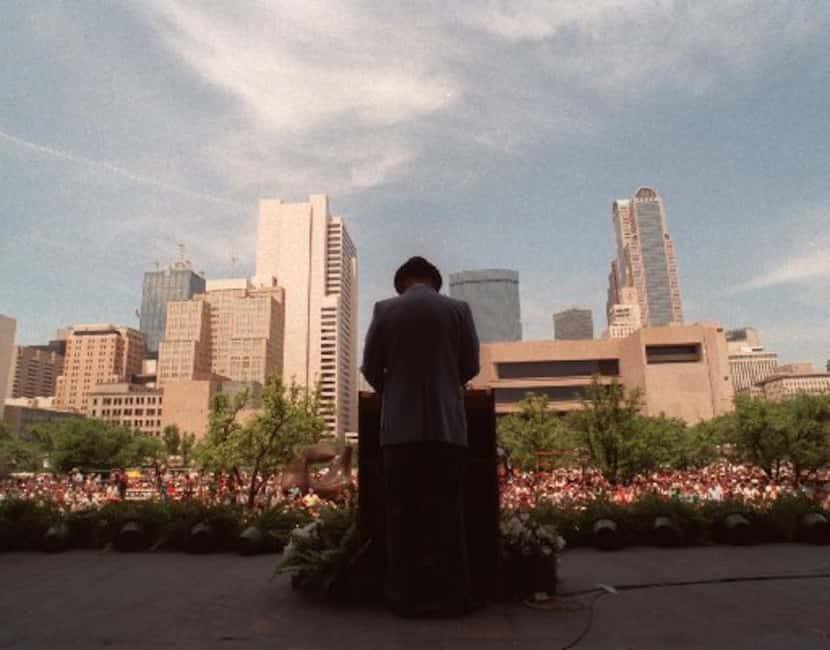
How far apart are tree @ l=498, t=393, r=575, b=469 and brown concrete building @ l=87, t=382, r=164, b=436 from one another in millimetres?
122630

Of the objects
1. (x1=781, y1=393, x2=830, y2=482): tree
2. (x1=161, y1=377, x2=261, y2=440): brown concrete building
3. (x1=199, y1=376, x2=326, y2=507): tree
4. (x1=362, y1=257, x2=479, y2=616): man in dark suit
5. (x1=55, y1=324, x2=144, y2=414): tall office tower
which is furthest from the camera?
(x1=55, y1=324, x2=144, y2=414): tall office tower

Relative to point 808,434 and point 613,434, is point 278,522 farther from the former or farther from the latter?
point 808,434

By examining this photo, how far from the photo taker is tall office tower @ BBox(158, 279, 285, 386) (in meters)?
172

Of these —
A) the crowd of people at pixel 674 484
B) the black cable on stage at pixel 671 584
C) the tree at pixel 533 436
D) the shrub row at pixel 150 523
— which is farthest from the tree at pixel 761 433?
the shrub row at pixel 150 523

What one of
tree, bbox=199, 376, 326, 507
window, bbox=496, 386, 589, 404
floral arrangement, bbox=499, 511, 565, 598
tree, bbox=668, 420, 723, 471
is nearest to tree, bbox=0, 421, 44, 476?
tree, bbox=199, 376, 326, 507

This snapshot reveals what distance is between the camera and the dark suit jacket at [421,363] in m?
3.85

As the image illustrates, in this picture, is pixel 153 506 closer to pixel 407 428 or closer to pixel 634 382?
pixel 407 428

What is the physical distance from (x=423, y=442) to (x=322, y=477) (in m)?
27.0

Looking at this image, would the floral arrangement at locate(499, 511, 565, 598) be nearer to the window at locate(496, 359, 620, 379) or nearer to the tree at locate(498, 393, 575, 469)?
the tree at locate(498, 393, 575, 469)

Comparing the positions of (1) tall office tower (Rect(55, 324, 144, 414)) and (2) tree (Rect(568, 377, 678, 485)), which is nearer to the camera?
(2) tree (Rect(568, 377, 678, 485))

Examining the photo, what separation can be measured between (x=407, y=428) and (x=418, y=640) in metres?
1.27

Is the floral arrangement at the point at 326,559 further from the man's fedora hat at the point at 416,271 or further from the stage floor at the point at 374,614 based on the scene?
the man's fedora hat at the point at 416,271

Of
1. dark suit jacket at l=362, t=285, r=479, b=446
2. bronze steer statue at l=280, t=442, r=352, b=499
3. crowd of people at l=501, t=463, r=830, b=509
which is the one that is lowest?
crowd of people at l=501, t=463, r=830, b=509

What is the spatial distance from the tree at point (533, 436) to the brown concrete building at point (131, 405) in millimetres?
122630
